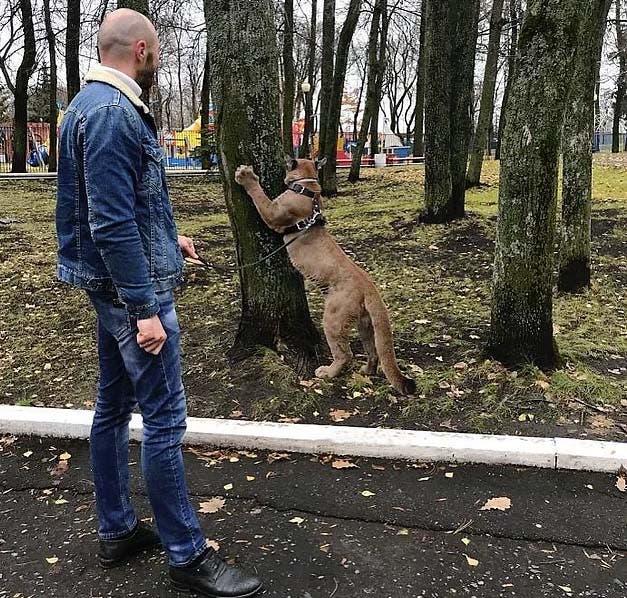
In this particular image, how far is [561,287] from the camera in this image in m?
7.67

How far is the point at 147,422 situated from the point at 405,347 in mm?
3637

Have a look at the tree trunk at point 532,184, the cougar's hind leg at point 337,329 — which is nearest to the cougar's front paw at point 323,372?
the cougar's hind leg at point 337,329

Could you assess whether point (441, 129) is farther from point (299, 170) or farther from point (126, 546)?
point (126, 546)

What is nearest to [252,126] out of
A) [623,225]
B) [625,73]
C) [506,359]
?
Result: [506,359]

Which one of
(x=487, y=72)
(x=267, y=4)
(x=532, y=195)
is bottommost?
(x=532, y=195)

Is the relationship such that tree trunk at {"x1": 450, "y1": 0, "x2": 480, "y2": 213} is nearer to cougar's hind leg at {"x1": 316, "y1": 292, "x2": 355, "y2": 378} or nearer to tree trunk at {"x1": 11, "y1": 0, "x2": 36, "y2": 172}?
cougar's hind leg at {"x1": 316, "y1": 292, "x2": 355, "y2": 378}

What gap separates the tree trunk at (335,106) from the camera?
1678 cm

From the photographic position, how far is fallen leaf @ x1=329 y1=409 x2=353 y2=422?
480cm

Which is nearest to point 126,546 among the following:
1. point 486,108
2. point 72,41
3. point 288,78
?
point 486,108

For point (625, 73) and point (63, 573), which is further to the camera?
point (625, 73)

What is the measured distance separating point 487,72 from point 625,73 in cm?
2188

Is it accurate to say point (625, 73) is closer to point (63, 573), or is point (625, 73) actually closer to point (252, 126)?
point (252, 126)

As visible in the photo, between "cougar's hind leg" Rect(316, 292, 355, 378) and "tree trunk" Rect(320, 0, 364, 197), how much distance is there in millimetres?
12034

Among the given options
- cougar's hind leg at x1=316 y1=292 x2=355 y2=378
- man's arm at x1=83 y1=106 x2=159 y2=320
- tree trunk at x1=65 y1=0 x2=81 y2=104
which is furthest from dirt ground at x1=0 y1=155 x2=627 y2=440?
tree trunk at x1=65 y1=0 x2=81 y2=104
